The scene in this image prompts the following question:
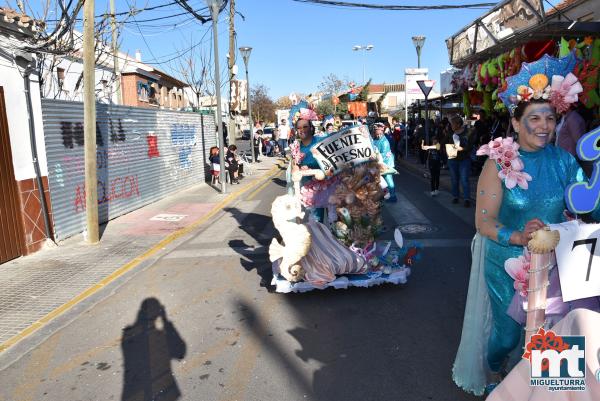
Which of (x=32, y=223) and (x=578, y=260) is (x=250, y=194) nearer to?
(x=32, y=223)

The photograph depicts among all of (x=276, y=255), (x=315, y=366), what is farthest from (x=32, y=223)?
(x=315, y=366)

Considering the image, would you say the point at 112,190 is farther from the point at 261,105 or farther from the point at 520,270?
the point at 261,105

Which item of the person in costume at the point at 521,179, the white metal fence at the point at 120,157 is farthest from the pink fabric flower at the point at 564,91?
the white metal fence at the point at 120,157

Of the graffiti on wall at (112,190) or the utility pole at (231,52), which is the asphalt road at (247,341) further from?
the utility pole at (231,52)

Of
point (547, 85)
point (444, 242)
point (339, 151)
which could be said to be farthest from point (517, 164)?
point (444, 242)

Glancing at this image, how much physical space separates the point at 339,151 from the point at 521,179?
3.10m

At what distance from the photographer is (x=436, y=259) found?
671cm

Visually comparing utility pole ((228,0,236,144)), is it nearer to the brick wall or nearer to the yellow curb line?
the yellow curb line

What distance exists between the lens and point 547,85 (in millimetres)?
2758

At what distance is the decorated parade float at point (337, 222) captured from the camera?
5.24 m

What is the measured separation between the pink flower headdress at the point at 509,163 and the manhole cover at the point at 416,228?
5691 mm

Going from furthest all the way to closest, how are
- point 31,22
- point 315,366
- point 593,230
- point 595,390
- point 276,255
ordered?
1. point 31,22
2. point 276,255
3. point 315,366
4. point 593,230
5. point 595,390

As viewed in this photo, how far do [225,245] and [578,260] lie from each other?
6.50 m

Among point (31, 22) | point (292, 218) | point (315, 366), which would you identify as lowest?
point (315, 366)
